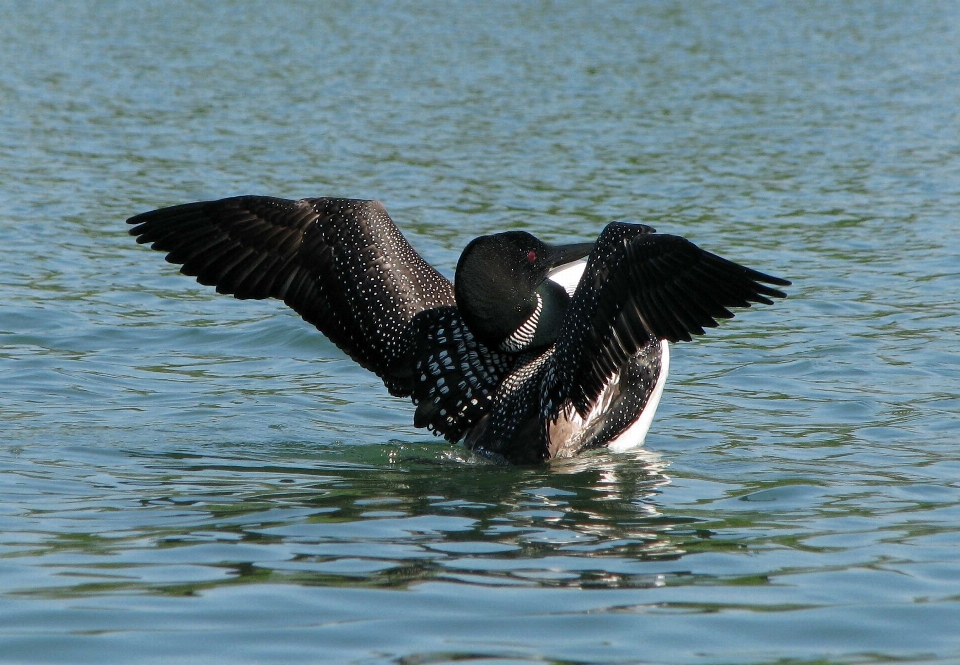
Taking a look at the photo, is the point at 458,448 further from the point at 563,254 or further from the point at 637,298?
the point at 637,298

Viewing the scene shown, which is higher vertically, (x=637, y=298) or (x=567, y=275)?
(x=567, y=275)

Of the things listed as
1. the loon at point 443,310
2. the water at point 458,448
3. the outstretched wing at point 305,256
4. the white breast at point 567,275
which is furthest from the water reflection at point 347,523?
the white breast at point 567,275

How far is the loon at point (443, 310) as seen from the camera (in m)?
6.72

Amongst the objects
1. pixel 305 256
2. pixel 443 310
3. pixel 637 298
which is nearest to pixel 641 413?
pixel 637 298

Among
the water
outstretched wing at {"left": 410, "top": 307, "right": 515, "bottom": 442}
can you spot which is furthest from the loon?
the water

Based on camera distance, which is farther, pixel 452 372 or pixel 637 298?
pixel 452 372

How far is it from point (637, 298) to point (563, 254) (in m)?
0.95

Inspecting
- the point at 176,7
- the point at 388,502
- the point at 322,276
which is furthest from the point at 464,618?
the point at 176,7

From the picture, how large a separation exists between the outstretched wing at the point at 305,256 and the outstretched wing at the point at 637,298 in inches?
43.6

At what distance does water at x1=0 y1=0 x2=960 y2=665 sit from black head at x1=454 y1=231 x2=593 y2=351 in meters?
0.64

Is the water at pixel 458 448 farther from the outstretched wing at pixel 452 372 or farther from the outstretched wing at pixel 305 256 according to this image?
the outstretched wing at pixel 305 256

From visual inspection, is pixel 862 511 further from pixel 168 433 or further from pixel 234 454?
pixel 168 433

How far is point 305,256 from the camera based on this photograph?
7.12 m

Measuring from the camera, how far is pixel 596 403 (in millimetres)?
6668
